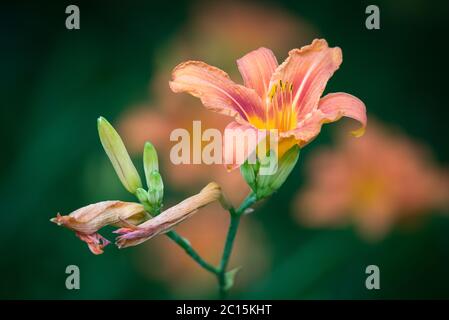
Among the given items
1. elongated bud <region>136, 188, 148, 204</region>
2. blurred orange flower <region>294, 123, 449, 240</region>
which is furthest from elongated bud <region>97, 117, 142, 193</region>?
blurred orange flower <region>294, 123, 449, 240</region>

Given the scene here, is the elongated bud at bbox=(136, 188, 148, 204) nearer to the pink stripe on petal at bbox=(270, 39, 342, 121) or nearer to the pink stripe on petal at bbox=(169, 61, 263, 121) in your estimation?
the pink stripe on petal at bbox=(169, 61, 263, 121)

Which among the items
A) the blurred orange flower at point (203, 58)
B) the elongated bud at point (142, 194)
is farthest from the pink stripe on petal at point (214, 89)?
the blurred orange flower at point (203, 58)

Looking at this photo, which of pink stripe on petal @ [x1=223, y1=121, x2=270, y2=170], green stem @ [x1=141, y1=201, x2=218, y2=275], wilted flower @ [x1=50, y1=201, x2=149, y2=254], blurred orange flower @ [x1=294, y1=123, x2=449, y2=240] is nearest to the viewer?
pink stripe on petal @ [x1=223, y1=121, x2=270, y2=170]

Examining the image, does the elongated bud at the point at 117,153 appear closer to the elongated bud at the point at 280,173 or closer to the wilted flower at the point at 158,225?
the wilted flower at the point at 158,225

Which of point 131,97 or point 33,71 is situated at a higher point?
point 33,71

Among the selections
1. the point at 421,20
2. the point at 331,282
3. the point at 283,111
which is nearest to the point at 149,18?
the point at 421,20

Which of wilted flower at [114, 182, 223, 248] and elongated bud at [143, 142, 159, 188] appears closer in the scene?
wilted flower at [114, 182, 223, 248]

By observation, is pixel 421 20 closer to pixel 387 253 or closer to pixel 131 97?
pixel 387 253

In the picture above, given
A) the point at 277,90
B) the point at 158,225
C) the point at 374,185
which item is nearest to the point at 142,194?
the point at 158,225
